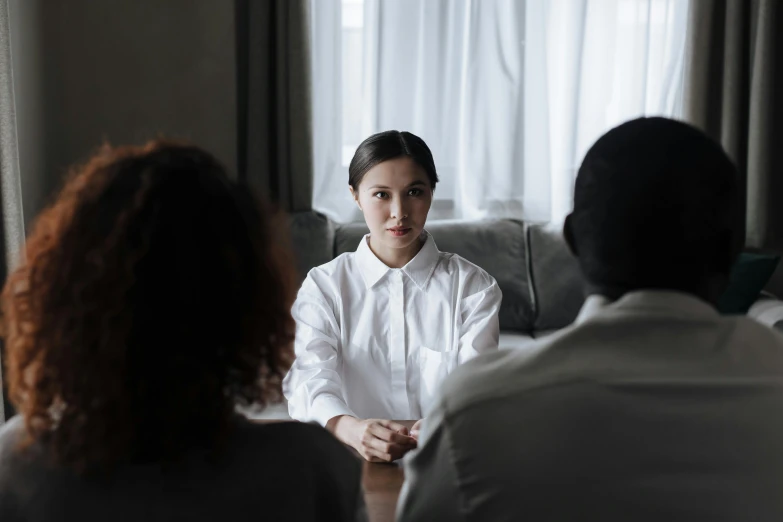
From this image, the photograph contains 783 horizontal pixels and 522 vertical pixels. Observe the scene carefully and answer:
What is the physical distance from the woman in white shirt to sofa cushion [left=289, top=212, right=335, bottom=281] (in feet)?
4.22

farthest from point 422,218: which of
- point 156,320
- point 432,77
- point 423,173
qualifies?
point 432,77

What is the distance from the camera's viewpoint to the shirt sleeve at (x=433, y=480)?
2.76 ft

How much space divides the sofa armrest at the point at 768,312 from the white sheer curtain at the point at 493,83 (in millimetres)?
956

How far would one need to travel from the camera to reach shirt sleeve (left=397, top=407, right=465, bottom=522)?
0.84m

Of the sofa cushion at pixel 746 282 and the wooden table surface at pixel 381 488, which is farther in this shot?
the sofa cushion at pixel 746 282

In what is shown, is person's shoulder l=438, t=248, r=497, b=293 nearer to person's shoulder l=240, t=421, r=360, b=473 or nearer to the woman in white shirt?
the woman in white shirt

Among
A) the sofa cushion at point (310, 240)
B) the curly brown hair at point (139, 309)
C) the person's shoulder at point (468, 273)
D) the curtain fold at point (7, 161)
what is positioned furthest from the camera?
the sofa cushion at point (310, 240)

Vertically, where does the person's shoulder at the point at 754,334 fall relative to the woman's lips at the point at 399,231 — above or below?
above

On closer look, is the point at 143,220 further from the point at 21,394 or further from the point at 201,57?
the point at 201,57

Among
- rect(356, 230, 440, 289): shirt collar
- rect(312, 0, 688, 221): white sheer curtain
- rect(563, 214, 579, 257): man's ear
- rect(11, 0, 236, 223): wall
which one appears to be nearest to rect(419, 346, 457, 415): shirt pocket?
rect(356, 230, 440, 289): shirt collar

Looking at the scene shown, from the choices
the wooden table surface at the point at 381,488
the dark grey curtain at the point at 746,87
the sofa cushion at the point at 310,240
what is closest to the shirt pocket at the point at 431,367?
the wooden table surface at the point at 381,488

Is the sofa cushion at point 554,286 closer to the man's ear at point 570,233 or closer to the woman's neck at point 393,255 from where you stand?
the woman's neck at point 393,255

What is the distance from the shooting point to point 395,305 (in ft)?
6.62

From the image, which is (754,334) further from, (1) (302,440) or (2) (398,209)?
(2) (398,209)
